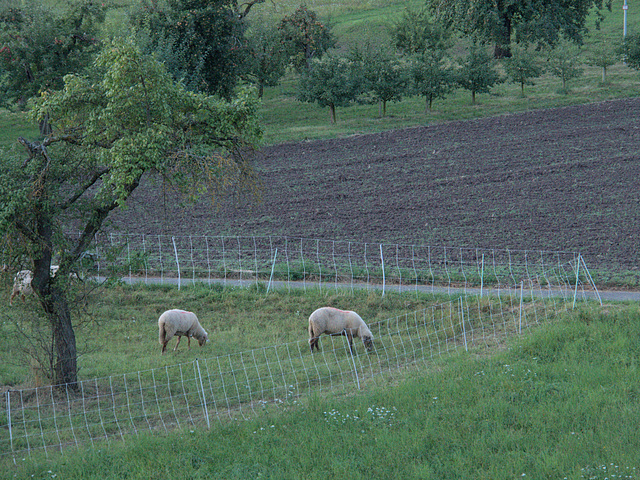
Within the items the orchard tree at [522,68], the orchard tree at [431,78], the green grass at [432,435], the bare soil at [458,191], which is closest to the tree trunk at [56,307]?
the green grass at [432,435]

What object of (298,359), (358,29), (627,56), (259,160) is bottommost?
(298,359)

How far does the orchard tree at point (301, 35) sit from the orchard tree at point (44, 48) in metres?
15.7

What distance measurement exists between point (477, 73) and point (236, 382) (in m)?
32.2

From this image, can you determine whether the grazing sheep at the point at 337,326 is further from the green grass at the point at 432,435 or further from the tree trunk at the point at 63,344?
the tree trunk at the point at 63,344

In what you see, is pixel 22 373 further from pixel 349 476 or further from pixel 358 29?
pixel 358 29

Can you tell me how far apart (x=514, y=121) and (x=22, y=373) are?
29.3 metres

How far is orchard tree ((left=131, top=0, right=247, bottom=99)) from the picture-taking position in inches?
1473

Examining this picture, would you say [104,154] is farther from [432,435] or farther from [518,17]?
[518,17]

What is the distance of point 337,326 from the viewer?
49.1 ft

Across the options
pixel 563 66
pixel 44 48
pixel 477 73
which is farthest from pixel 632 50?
pixel 44 48

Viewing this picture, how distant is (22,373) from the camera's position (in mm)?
13734

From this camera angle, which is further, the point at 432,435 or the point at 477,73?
the point at 477,73

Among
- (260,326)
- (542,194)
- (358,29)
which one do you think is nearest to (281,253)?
(260,326)

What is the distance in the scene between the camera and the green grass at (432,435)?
30.5ft
